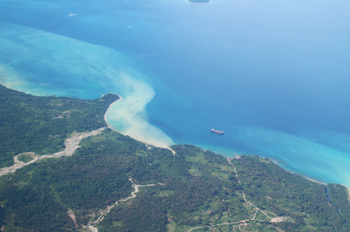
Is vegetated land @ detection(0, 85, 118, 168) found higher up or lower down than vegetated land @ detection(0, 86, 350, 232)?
higher up

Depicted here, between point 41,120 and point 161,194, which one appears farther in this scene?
point 41,120

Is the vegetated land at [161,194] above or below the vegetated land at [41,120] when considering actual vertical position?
below

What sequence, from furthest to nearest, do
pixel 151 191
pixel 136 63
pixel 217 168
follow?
pixel 136 63
pixel 217 168
pixel 151 191

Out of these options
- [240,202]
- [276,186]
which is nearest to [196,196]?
[240,202]

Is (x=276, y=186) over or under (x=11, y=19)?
under

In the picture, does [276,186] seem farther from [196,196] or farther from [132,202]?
[132,202]
